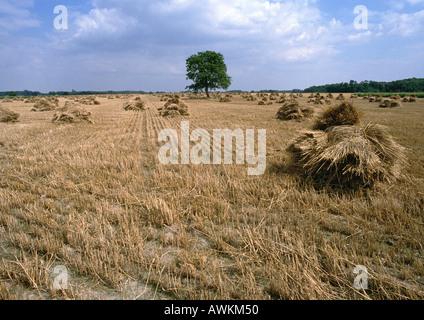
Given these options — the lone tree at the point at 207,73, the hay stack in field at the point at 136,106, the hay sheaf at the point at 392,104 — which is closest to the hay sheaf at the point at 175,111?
the hay stack in field at the point at 136,106

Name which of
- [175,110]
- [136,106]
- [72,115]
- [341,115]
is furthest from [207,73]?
[341,115]

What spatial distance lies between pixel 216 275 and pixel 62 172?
4340 mm

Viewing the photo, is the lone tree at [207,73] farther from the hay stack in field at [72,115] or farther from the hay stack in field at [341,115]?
the hay stack in field at [341,115]

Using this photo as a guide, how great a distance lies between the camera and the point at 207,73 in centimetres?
5194

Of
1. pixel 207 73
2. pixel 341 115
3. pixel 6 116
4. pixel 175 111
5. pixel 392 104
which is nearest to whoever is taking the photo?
pixel 341 115

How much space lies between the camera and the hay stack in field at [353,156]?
367 centimetres

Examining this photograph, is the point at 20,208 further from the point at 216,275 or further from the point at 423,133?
the point at 423,133

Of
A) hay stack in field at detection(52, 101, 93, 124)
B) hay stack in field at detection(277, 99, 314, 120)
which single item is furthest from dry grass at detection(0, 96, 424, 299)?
hay stack in field at detection(277, 99, 314, 120)

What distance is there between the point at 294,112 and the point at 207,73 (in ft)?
138

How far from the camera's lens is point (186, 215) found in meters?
3.26

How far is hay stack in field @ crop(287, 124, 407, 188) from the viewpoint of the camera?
3.67 m

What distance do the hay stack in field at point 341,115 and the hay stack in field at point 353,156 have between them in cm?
44

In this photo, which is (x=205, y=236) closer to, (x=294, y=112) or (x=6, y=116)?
(x=294, y=112)
